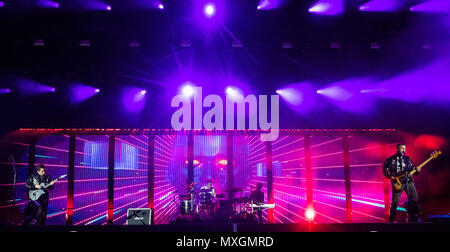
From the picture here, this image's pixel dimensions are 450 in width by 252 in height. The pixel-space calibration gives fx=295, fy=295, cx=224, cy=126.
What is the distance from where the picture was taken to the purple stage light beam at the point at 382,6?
4730mm

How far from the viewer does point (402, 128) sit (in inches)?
284

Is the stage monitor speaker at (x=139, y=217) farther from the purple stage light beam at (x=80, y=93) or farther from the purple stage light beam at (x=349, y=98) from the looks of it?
the purple stage light beam at (x=349, y=98)

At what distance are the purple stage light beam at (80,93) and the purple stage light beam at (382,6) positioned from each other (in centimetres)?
613

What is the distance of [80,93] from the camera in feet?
23.6

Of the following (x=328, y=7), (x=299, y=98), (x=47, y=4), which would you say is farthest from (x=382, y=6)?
(x=47, y=4)

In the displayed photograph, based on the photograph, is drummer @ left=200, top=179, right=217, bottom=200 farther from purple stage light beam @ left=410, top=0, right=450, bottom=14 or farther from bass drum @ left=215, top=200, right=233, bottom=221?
purple stage light beam @ left=410, top=0, right=450, bottom=14

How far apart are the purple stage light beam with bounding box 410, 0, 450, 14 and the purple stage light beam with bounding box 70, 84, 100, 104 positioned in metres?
6.91

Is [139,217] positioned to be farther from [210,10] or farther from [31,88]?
[31,88]

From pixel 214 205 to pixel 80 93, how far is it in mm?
4334

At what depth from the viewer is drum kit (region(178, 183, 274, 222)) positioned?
7.24 metres

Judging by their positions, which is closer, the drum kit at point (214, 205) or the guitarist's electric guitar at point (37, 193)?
the guitarist's electric guitar at point (37, 193)

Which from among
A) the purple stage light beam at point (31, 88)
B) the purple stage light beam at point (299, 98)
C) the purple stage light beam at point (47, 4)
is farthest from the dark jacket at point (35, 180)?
the purple stage light beam at point (299, 98)
